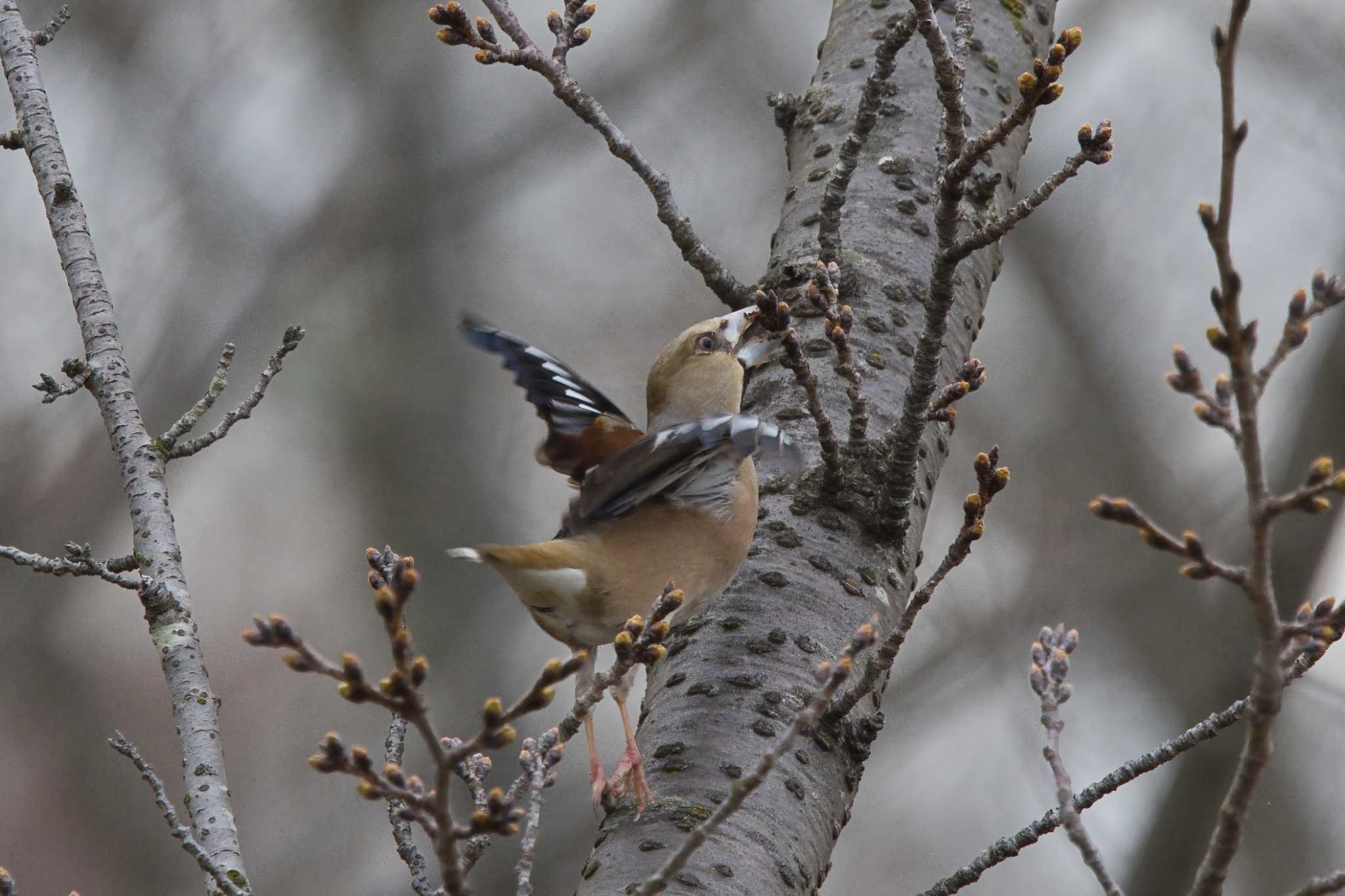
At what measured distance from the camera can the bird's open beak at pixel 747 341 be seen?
12.8ft

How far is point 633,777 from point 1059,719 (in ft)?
3.66

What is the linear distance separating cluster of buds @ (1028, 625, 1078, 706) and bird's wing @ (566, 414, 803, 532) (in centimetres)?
107

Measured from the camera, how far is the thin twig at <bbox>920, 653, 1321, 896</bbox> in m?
2.42

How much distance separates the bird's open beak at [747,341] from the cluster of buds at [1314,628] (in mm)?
2048

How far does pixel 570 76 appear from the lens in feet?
11.7

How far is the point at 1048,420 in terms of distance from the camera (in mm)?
8508

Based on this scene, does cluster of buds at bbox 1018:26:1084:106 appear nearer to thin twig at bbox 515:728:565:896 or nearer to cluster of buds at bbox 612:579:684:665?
cluster of buds at bbox 612:579:684:665

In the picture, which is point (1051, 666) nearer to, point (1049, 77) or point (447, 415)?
point (1049, 77)

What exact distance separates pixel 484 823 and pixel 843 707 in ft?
4.52

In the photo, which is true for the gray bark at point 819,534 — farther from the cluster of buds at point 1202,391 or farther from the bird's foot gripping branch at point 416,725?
the cluster of buds at point 1202,391

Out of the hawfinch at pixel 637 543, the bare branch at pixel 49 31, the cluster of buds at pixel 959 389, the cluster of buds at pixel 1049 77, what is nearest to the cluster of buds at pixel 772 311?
the hawfinch at pixel 637 543

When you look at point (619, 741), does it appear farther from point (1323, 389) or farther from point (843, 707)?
point (843, 707)

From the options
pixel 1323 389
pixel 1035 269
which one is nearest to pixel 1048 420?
pixel 1035 269

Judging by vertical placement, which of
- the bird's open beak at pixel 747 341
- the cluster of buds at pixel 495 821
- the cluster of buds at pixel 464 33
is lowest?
the cluster of buds at pixel 495 821
